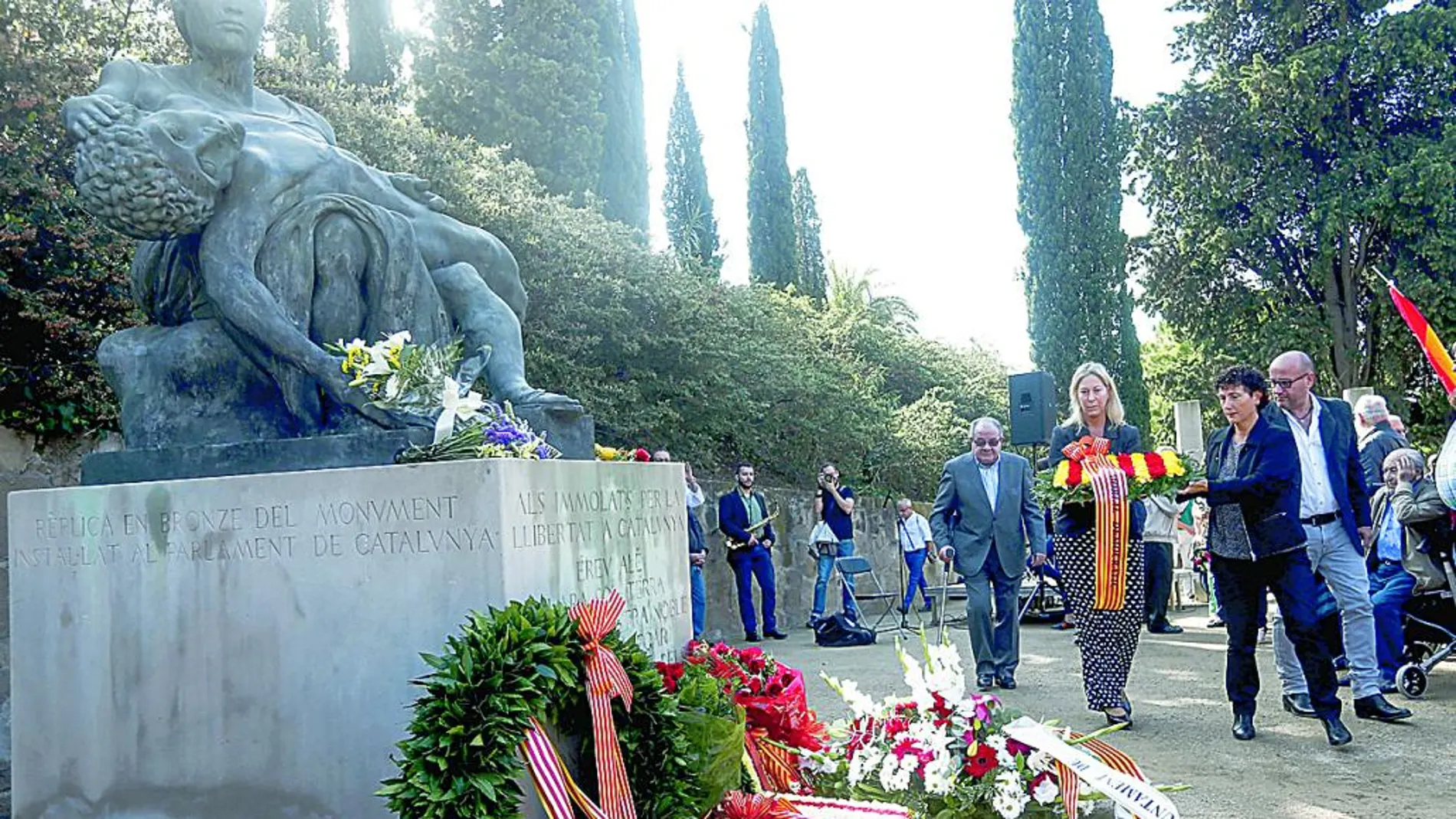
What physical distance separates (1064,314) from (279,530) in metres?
21.9

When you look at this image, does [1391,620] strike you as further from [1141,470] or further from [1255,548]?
[1141,470]

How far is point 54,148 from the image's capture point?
7973 mm

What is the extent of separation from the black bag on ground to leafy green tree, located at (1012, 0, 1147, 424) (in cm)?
1308

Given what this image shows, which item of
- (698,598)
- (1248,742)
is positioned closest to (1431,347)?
(1248,742)

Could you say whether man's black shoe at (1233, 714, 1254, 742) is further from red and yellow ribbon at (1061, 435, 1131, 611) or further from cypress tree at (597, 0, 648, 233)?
cypress tree at (597, 0, 648, 233)

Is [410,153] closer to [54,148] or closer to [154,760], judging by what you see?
[54,148]

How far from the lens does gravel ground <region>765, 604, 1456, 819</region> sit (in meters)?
4.44

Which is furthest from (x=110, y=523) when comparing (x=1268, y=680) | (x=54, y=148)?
(x=1268, y=680)

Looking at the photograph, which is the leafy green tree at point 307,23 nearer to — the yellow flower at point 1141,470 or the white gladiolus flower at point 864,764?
the yellow flower at point 1141,470

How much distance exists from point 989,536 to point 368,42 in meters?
15.9

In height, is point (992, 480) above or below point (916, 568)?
above

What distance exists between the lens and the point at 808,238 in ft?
119

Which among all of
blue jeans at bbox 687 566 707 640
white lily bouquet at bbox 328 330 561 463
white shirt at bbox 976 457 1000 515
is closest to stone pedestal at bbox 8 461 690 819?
white lily bouquet at bbox 328 330 561 463

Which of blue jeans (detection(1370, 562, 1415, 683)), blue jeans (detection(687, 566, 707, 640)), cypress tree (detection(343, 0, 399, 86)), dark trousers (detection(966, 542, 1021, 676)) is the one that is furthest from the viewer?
cypress tree (detection(343, 0, 399, 86))
